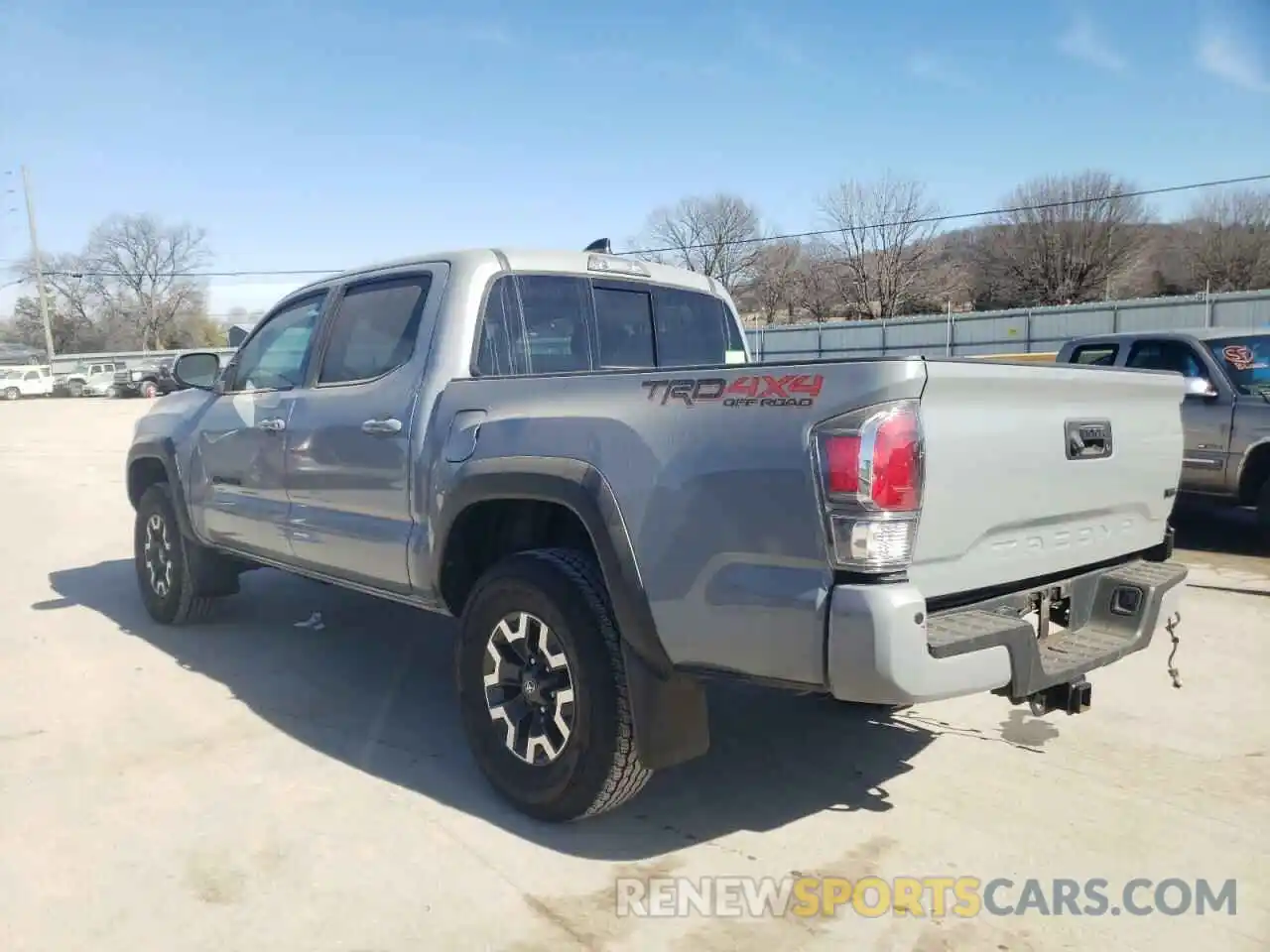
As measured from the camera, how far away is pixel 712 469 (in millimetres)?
2941

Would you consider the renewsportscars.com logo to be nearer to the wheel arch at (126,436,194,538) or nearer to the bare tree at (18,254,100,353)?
the wheel arch at (126,436,194,538)

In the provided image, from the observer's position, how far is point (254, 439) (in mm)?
5164

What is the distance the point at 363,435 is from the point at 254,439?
3.88 feet

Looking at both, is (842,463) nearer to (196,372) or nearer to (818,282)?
(196,372)

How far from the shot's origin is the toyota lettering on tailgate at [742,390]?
2.79 meters

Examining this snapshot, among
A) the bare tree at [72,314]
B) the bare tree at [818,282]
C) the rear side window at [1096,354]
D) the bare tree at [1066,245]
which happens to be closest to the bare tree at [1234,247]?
the bare tree at [1066,245]

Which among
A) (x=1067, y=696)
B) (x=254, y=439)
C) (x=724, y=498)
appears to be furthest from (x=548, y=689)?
(x=254, y=439)

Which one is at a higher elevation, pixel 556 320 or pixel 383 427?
pixel 556 320

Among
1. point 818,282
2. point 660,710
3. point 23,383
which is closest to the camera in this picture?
point 660,710

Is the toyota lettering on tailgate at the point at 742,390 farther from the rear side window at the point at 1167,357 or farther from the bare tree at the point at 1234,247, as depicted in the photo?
the bare tree at the point at 1234,247

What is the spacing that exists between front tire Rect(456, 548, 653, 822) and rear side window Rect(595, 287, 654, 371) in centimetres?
138

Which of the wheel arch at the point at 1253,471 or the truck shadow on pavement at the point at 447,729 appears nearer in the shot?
the truck shadow on pavement at the point at 447,729

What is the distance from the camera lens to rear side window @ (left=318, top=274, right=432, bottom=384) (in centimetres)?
429

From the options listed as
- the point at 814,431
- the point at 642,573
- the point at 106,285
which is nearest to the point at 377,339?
the point at 642,573
